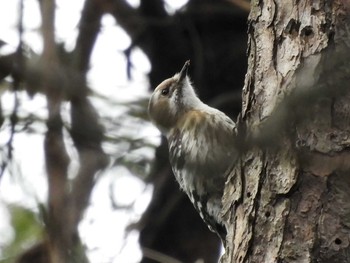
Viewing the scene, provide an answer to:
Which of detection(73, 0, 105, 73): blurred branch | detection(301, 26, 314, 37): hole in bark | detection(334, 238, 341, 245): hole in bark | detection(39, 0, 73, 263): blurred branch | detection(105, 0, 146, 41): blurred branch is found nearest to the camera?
detection(39, 0, 73, 263): blurred branch

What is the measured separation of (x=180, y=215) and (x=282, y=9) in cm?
270

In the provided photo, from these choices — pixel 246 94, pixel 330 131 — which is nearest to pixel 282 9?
pixel 246 94

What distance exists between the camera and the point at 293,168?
3.15 meters

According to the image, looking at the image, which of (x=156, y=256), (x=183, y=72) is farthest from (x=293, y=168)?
(x=156, y=256)

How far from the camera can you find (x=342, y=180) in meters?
3.10

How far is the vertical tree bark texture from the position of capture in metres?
3.08

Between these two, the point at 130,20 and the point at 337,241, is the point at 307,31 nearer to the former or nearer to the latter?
the point at 337,241

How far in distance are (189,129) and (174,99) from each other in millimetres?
641

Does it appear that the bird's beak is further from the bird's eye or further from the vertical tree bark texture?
the vertical tree bark texture

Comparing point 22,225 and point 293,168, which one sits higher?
point 293,168

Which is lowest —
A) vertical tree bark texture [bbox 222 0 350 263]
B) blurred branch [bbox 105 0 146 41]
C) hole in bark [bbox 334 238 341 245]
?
hole in bark [bbox 334 238 341 245]

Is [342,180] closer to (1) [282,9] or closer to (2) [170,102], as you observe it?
(1) [282,9]

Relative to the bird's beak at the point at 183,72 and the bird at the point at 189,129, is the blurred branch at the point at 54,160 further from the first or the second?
the bird's beak at the point at 183,72

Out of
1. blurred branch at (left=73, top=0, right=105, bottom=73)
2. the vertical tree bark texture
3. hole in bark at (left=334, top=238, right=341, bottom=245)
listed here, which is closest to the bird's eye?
blurred branch at (left=73, top=0, right=105, bottom=73)
